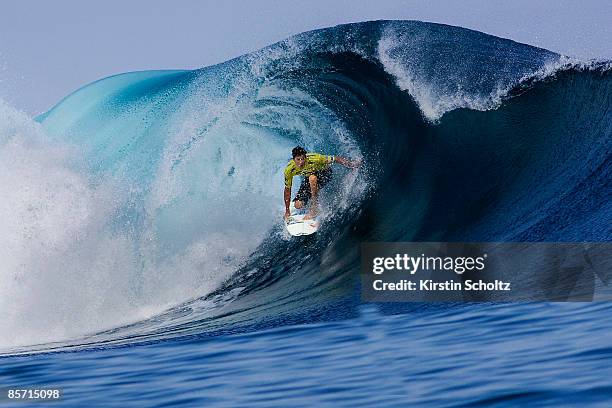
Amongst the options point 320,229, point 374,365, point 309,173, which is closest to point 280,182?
point 320,229

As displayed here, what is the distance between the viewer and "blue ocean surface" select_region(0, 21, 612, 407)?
5.21m

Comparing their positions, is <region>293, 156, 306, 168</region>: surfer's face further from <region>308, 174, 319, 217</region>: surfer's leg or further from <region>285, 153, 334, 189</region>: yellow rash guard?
<region>308, 174, 319, 217</region>: surfer's leg

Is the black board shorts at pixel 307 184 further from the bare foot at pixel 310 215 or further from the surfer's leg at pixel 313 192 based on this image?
the bare foot at pixel 310 215

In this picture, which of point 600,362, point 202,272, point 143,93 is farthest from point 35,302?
point 143,93

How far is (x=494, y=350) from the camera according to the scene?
536 cm

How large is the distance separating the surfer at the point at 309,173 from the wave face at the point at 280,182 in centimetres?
46

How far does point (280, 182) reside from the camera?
11250 millimetres

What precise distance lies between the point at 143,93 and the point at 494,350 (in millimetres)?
11109

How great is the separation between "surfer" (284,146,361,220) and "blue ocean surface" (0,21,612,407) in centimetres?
48

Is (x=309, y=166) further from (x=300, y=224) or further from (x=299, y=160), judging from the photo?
(x=300, y=224)

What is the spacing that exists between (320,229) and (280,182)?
1977 millimetres

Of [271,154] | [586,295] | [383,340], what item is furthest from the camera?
[271,154]

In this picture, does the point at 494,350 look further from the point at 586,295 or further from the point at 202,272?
the point at 202,272

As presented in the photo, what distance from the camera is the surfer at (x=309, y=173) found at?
349 inches
